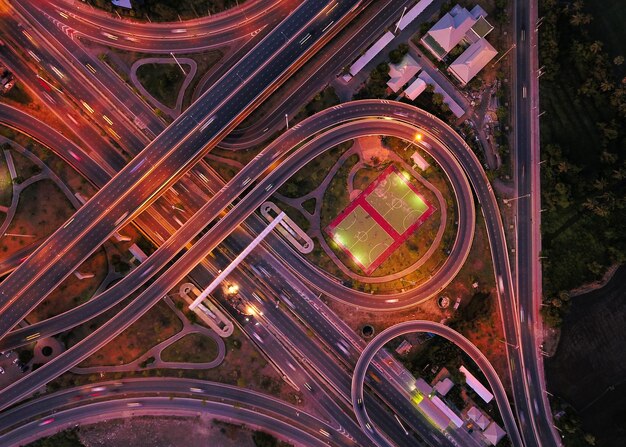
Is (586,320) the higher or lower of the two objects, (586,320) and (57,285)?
the higher

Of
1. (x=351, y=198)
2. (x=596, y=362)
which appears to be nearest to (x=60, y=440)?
(x=351, y=198)

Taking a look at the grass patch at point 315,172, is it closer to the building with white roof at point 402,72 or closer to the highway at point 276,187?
the highway at point 276,187

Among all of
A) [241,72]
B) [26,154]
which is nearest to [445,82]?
[241,72]

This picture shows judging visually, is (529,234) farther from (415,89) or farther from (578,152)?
(415,89)

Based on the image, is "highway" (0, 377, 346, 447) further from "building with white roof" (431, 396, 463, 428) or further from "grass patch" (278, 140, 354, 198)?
"grass patch" (278, 140, 354, 198)

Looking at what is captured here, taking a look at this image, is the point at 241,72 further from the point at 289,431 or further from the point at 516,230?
the point at 289,431

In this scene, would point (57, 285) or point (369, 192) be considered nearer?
point (57, 285)

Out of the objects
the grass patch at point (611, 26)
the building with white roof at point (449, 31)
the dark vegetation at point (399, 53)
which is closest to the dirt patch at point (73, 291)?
the dark vegetation at point (399, 53)
